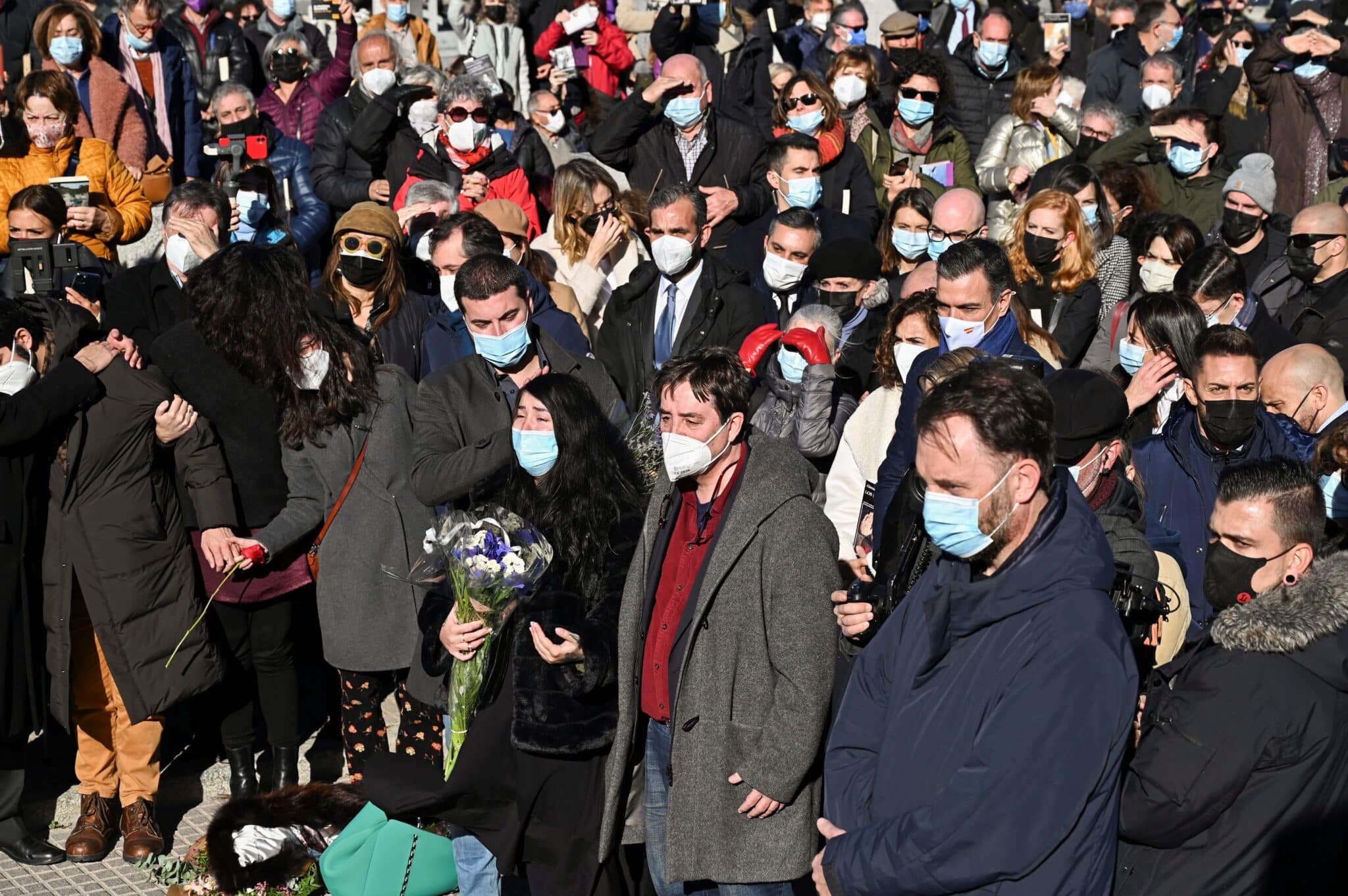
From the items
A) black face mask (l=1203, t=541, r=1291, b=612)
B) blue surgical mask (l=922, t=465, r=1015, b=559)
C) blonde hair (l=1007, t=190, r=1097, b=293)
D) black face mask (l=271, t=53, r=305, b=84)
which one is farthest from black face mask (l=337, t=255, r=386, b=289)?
black face mask (l=271, t=53, r=305, b=84)

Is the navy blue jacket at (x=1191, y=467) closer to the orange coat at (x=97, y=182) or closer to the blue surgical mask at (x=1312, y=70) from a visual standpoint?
the orange coat at (x=97, y=182)

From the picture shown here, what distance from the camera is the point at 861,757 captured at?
3.40 m

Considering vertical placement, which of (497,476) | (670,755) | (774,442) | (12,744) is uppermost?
(774,442)

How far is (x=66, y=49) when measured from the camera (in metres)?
8.85

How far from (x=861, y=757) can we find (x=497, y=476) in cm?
189

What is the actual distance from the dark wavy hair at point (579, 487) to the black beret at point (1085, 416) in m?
1.33

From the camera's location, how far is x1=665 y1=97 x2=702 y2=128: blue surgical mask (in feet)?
28.4

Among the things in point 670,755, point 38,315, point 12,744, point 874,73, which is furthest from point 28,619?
point 874,73

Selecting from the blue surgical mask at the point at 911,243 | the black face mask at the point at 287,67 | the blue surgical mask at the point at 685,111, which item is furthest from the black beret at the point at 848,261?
the black face mask at the point at 287,67

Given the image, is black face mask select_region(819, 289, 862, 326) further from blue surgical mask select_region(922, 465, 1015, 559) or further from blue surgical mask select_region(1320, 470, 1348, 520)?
blue surgical mask select_region(922, 465, 1015, 559)

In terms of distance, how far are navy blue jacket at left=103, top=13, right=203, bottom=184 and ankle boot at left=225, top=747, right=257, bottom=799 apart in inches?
243

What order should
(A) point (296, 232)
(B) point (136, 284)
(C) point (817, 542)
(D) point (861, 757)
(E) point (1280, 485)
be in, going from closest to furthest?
1. (D) point (861, 757)
2. (E) point (1280, 485)
3. (C) point (817, 542)
4. (B) point (136, 284)
5. (A) point (296, 232)

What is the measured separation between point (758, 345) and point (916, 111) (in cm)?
400

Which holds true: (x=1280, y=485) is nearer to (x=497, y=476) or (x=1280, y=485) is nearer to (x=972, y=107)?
(x=497, y=476)
